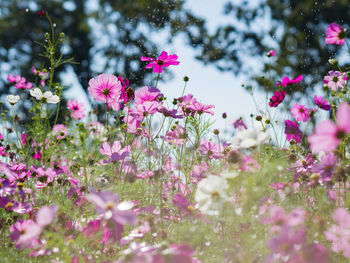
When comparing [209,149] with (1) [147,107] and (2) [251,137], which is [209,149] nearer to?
(1) [147,107]

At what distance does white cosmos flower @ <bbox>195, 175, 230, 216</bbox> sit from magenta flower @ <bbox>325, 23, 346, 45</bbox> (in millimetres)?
859

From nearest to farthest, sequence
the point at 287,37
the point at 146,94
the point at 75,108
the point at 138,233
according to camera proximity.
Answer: the point at 138,233 < the point at 146,94 < the point at 75,108 < the point at 287,37

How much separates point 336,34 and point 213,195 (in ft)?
3.02

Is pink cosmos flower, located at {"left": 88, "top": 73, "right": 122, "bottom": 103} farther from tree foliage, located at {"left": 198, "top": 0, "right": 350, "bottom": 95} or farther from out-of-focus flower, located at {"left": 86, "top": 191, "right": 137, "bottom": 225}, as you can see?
tree foliage, located at {"left": 198, "top": 0, "right": 350, "bottom": 95}

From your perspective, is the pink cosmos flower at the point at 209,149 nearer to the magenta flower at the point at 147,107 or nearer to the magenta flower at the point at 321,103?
the magenta flower at the point at 147,107

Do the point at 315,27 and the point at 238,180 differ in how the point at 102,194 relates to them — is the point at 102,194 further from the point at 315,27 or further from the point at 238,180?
the point at 315,27

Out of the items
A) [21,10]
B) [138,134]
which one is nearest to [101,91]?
[138,134]

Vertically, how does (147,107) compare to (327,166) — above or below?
above

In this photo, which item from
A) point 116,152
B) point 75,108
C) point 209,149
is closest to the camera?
point 116,152

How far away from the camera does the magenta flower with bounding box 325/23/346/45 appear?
133 centimetres

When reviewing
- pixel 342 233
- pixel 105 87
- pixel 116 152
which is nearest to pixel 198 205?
pixel 342 233

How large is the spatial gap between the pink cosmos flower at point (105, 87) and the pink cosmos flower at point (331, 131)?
3.00ft

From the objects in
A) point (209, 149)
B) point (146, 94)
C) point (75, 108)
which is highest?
point (75, 108)

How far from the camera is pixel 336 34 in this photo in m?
1.36
